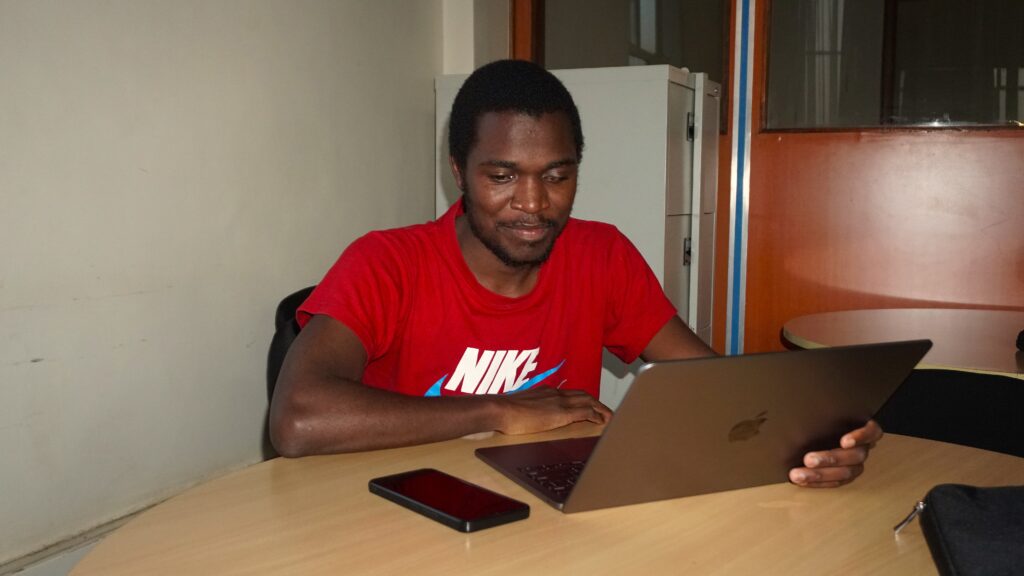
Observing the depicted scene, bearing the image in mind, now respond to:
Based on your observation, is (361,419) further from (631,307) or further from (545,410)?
(631,307)

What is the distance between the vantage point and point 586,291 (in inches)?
76.5

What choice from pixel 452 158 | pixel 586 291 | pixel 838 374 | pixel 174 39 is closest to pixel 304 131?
pixel 174 39

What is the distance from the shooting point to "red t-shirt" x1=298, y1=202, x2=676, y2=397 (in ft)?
5.59

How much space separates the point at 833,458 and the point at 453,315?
0.77m

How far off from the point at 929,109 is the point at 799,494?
2954 millimetres

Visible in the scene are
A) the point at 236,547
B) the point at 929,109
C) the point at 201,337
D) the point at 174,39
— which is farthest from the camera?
the point at 929,109

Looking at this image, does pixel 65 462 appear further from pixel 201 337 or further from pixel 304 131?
pixel 304 131

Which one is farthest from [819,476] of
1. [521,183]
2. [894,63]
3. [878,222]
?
[894,63]

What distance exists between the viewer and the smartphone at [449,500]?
1113mm

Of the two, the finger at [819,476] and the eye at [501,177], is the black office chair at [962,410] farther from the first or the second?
the eye at [501,177]

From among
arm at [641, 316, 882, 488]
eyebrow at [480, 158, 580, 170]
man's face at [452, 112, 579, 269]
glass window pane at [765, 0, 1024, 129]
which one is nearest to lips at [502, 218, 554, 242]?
man's face at [452, 112, 579, 269]

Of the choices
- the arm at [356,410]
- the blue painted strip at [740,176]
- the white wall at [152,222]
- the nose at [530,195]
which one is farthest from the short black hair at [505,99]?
the blue painted strip at [740,176]

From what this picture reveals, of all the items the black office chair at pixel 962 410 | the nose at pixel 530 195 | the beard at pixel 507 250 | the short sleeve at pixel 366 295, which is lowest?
the black office chair at pixel 962 410

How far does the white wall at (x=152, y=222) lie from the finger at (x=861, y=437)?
171 centimetres
